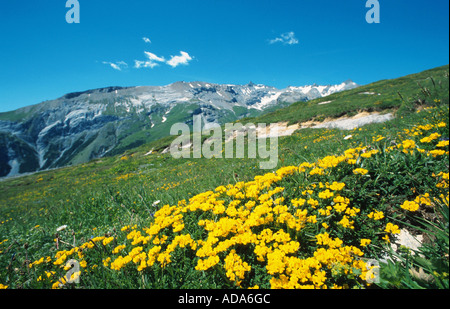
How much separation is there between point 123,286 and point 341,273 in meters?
2.49

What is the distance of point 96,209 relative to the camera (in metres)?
6.50

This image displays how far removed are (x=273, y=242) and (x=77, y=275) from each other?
2552 mm

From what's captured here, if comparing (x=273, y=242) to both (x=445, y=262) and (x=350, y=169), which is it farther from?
(x=350, y=169)

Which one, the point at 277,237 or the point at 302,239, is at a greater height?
the point at 277,237

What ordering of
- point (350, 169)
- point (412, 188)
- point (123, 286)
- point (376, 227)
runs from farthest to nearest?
point (350, 169), point (412, 188), point (376, 227), point (123, 286)

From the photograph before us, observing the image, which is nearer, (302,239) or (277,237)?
(277,237)
